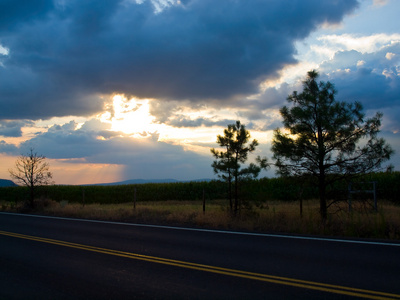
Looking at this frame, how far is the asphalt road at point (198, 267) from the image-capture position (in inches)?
221

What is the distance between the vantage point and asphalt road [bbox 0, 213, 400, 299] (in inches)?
221

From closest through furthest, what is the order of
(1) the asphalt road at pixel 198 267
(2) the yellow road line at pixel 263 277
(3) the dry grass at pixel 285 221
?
(2) the yellow road line at pixel 263 277 → (1) the asphalt road at pixel 198 267 → (3) the dry grass at pixel 285 221

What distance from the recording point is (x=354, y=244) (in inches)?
363

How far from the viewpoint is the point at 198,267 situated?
283 inches

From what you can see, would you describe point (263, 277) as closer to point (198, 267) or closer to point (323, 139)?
point (198, 267)

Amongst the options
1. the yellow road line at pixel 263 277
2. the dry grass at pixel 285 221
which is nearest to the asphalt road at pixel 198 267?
the yellow road line at pixel 263 277

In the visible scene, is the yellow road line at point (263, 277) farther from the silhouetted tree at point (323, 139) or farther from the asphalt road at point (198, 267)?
the silhouetted tree at point (323, 139)

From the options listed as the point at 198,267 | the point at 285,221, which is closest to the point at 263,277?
the point at 198,267

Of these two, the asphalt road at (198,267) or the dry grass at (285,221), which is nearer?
the asphalt road at (198,267)

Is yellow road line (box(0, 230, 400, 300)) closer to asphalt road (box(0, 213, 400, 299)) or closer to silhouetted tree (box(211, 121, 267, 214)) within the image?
asphalt road (box(0, 213, 400, 299))

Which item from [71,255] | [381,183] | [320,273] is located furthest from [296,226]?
[381,183]

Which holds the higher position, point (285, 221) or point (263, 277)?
point (285, 221)

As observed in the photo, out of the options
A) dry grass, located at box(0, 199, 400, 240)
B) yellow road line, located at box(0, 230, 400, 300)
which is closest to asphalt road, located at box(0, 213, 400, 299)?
yellow road line, located at box(0, 230, 400, 300)

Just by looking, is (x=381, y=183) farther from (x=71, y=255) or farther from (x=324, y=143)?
(x=71, y=255)
